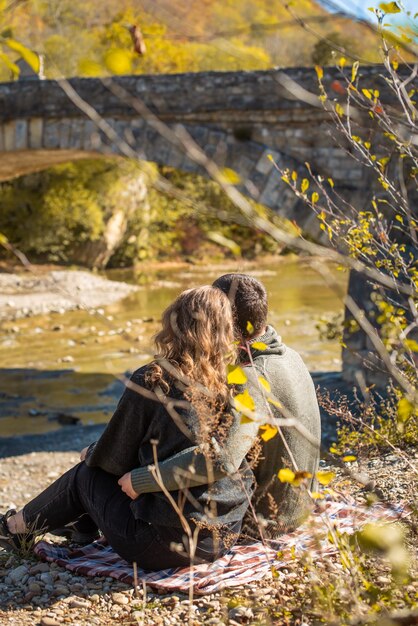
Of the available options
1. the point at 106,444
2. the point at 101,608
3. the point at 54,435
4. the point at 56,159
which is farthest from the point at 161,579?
the point at 56,159

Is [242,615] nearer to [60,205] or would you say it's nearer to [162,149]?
[162,149]

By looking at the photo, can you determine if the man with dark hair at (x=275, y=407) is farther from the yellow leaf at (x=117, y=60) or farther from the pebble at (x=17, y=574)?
the yellow leaf at (x=117, y=60)

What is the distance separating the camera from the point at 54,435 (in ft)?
28.0

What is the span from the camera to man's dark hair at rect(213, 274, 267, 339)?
3578 mm

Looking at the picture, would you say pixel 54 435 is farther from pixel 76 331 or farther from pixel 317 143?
pixel 76 331

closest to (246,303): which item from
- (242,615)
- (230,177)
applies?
(242,615)

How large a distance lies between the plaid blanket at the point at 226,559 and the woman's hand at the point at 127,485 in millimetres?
315

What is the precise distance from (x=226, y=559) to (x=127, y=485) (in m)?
0.49

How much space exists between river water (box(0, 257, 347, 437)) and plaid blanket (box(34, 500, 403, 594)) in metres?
2.51

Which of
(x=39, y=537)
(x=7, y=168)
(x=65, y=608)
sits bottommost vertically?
(x=7, y=168)

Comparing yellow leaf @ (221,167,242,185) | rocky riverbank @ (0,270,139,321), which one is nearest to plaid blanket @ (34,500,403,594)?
yellow leaf @ (221,167,242,185)

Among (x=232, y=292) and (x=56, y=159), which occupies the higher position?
(x=232, y=292)

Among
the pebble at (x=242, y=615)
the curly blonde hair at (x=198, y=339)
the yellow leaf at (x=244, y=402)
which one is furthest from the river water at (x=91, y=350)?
the yellow leaf at (x=244, y=402)

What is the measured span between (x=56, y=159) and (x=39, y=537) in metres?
11.8
